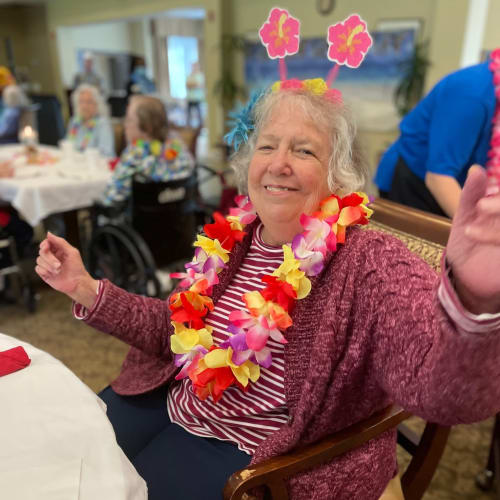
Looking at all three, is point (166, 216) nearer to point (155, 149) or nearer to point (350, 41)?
point (155, 149)

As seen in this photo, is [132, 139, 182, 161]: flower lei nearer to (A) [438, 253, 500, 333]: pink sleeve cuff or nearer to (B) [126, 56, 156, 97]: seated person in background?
(A) [438, 253, 500, 333]: pink sleeve cuff

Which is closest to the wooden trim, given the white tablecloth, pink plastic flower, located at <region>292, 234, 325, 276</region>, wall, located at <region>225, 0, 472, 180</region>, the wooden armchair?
the wooden armchair

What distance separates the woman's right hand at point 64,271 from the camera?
3.68 ft

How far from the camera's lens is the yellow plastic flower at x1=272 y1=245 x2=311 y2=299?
3.33 ft

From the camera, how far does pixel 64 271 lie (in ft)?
3.77

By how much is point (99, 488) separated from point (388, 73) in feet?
15.8

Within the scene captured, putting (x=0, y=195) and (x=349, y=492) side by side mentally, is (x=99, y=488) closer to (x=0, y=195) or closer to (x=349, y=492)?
(x=349, y=492)

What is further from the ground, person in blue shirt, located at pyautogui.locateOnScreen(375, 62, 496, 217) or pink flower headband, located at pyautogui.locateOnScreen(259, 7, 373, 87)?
pink flower headband, located at pyautogui.locateOnScreen(259, 7, 373, 87)

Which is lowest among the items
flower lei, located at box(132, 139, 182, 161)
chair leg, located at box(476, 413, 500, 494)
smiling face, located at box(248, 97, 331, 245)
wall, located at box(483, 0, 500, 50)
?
chair leg, located at box(476, 413, 500, 494)

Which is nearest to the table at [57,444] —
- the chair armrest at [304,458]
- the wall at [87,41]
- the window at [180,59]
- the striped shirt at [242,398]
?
the chair armrest at [304,458]

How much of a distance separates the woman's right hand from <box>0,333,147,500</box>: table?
0.83 feet

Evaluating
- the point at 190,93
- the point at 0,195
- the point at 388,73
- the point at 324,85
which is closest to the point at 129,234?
the point at 0,195

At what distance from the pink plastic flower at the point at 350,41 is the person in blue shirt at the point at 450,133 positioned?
1.74 feet

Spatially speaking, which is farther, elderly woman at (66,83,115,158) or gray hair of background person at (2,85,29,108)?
gray hair of background person at (2,85,29,108)
